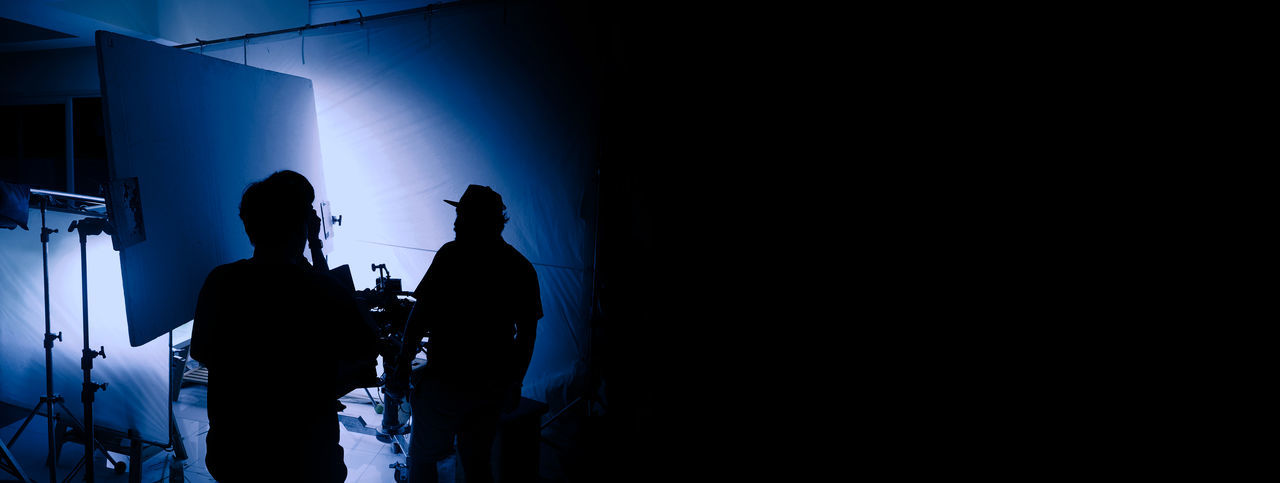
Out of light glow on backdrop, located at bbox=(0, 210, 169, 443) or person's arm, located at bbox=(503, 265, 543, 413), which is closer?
person's arm, located at bbox=(503, 265, 543, 413)

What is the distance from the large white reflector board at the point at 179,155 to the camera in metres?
1.95

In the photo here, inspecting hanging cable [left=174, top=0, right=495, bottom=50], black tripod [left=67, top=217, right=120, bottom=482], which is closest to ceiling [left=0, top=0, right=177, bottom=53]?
hanging cable [left=174, top=0, right=495, bottom=50]

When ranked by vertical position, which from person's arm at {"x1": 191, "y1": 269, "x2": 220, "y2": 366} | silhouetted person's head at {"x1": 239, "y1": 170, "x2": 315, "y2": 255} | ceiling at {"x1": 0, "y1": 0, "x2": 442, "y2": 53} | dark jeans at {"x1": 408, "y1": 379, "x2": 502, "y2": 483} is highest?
ceiling at {"x1": 0, "y1": 0, "x2": 442, "y2": 53}

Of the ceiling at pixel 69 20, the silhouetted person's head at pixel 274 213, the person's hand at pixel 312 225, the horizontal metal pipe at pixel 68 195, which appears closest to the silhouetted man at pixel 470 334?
the silhouetted person's head at pixel 274 213

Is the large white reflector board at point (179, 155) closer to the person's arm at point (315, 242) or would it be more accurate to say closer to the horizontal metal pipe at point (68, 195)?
the horizontal metal pipe at point (68, 195)

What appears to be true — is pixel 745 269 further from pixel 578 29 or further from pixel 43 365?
pixel 43 365

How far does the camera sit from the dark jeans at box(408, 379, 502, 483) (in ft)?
6.29

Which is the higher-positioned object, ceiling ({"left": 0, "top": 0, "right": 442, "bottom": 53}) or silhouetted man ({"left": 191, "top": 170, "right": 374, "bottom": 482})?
ceiling ({"left": 0, "top": 0, "right": 442, "bottom": 53})

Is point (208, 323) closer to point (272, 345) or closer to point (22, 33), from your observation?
point (272, 345)

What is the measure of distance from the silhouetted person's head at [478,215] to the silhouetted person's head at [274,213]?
1.74ft

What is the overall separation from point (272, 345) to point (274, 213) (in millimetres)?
292

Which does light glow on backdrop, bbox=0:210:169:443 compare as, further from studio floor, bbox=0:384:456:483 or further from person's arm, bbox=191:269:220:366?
person's arm, bbox=191:269:220:366

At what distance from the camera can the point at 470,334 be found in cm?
185

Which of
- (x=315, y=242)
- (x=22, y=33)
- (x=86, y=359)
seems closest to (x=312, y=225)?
(x=315, y=242)
